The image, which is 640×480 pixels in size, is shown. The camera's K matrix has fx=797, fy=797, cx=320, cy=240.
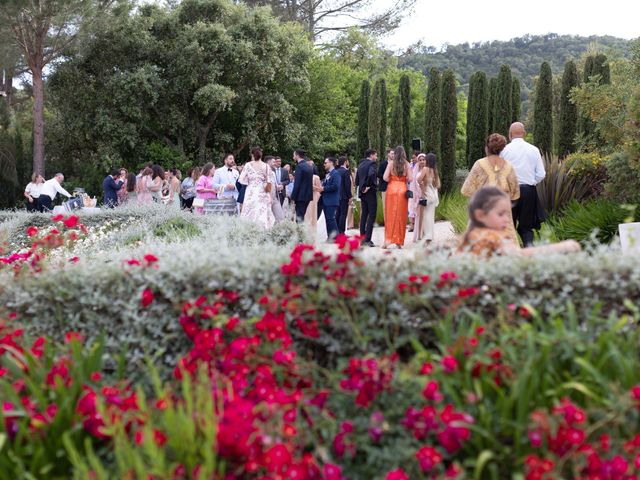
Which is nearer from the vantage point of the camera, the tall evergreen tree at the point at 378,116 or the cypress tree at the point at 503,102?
the cypress tree at the point at 503,102

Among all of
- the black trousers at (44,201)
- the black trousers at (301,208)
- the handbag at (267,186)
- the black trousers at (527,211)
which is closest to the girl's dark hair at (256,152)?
the handbag at (267,186)

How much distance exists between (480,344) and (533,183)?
21.6 ft

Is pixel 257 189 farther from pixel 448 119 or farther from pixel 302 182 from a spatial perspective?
pixel 448 119

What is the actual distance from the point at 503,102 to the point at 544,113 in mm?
3785

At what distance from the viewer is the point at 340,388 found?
326 cm

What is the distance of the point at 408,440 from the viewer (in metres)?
3.04

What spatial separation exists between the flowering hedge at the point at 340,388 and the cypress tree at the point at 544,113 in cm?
2090

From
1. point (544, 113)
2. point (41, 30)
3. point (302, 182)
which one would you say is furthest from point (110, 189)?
point (41, 30)

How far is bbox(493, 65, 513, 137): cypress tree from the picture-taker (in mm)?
27391

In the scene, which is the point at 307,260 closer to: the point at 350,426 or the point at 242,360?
the point at 242,360

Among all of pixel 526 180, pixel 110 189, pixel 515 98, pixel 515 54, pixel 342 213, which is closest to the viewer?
pixel 526 180

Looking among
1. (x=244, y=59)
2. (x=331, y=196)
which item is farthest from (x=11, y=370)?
(x=244, y=59)

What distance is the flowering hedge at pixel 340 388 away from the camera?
2.81m

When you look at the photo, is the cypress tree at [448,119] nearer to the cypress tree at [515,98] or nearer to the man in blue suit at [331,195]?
the cypress tree at [515,98]
